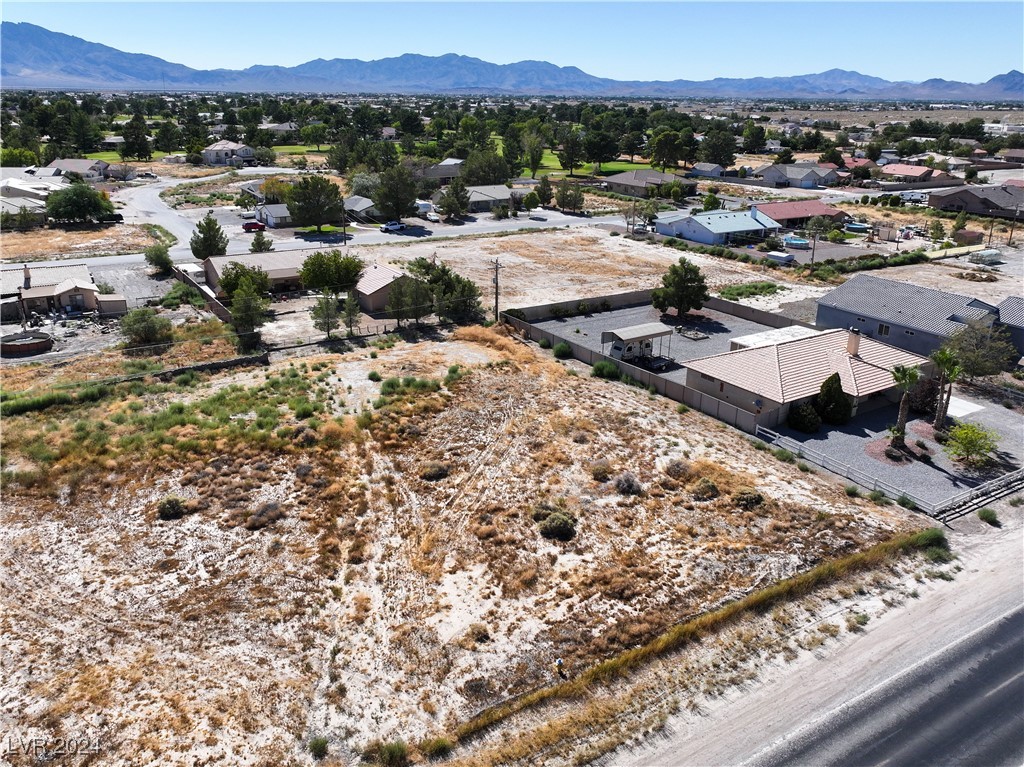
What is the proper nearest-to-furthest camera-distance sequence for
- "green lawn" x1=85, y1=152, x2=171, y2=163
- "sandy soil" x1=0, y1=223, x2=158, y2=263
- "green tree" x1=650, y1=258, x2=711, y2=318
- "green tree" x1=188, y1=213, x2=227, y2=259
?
"green tree" x1=650, y1=258, x2=711, y2=318 < "green tree" x1=188, y1=213, x2=227, y2=259 < "sandy soil" x1=0, y1=223, x2=158, y2=263 < "green lawn" x1=85, y1=152, x2=171, y2=163

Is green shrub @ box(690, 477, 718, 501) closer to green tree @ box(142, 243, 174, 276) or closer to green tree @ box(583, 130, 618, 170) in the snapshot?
green tree @ box(142, 243, 174, 276)

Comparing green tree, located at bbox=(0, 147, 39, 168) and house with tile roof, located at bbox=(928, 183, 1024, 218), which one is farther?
green tree, located at bbox=(0, 147, 39, 168)

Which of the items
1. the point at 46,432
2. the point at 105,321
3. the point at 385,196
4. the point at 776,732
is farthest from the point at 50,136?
the point at 776,732

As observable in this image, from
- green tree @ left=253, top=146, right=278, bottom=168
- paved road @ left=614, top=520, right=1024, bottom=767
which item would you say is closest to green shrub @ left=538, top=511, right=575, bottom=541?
paved road @ left=614, top=520, right=1024, bottom=767

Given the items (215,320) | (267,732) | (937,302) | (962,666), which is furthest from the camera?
(215,320)

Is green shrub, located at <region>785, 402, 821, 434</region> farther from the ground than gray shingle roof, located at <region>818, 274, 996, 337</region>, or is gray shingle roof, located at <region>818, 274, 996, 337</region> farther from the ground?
gray shingle roof, located at <region>818, 274, 996, 337</region>

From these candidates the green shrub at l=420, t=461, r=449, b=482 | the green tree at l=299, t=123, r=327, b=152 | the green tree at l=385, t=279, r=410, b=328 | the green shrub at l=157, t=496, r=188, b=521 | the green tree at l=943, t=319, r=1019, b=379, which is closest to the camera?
the green shrub at l=157, t=496, r=188, b=521

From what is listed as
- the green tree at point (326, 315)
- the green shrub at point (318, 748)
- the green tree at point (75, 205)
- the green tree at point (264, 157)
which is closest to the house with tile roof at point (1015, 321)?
the green tree at point (326, 315)

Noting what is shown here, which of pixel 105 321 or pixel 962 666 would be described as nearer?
pixel 962 666

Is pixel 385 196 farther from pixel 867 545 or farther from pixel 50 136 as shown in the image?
pixel 50 136
